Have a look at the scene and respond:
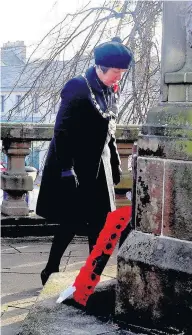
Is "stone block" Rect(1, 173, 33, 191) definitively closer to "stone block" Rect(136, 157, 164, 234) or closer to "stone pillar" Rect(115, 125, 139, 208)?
"stone pillar" Rect(115, 125, 139, 208)

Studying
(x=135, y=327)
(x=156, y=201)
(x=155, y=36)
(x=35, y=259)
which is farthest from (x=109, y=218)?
(x=155, y=36)

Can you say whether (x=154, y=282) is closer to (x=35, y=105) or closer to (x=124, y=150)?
(x=124, y=150)

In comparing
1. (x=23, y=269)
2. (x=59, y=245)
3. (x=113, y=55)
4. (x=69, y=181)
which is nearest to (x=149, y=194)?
(x=69, y=181)

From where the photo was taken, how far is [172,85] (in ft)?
9.58

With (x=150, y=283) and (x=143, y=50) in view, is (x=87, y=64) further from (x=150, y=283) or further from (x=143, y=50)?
(x=150, y=283)

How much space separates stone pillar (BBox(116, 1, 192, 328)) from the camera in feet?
8.94

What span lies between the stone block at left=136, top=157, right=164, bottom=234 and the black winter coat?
1.02 m

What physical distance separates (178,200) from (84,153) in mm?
1311

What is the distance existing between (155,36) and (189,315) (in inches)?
297

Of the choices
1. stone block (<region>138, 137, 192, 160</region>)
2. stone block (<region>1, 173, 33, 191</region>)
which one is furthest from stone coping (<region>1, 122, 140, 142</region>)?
stone block (<region>138, 137, 192, 160</region>)

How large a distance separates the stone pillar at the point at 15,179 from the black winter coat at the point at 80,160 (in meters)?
1.82

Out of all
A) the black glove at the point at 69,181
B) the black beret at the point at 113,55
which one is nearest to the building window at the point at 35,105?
the black glove at the point at 69,181

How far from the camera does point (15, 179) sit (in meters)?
5.96

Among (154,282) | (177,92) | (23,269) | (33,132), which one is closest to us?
(154,282)
